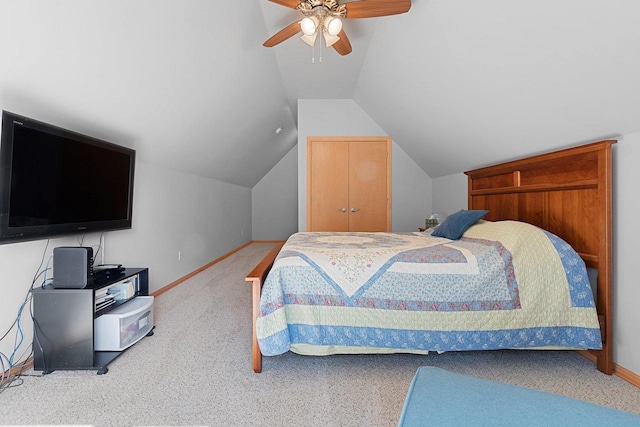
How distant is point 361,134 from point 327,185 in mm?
934

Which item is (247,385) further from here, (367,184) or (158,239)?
(367,184)

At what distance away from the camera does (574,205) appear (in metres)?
2.07

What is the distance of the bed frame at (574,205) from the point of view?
5.97 feet

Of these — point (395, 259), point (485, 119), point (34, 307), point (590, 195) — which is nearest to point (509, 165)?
point (485, 119)

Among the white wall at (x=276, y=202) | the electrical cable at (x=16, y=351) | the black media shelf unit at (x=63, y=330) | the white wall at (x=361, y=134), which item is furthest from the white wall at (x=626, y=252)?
the white wall at (x=276, y=202)

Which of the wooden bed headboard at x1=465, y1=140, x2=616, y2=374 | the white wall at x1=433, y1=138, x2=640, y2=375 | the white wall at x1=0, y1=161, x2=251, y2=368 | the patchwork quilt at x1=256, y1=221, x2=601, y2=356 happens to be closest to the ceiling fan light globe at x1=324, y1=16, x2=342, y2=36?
the patchwork quilt at x1=256, y1=221, x2=601, y2=356

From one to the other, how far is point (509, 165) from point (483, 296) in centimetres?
145

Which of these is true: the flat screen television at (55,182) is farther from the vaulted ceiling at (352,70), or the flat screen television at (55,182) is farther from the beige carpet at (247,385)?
the beige carpet at (247,385)

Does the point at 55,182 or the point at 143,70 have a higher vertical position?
the point at 143,70

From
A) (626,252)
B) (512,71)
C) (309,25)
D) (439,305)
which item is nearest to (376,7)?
(309,25)

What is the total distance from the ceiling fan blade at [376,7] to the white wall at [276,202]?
5751 mm

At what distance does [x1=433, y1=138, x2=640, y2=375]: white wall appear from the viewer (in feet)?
5.66

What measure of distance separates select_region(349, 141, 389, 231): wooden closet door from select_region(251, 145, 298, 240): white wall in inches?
133

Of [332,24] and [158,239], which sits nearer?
[332,24]
